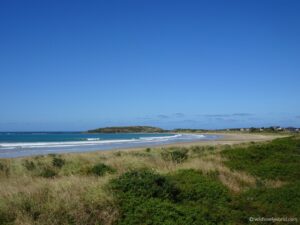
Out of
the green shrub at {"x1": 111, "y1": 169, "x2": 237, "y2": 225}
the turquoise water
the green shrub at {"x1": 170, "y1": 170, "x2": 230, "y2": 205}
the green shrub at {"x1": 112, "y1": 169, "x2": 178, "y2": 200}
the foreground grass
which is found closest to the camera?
the foreground grass

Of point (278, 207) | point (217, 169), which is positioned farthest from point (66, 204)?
point (217, 169)

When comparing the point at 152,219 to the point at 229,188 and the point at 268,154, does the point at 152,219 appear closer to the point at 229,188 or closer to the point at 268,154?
the point at 229,188

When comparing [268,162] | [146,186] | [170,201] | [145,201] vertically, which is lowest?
[170,201]

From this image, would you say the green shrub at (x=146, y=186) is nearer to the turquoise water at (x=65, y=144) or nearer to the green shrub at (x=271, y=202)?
the green shrub at (x=271, y=202)

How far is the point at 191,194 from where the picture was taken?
8.95 meters

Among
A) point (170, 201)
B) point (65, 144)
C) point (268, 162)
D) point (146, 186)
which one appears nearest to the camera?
point (170, 201)

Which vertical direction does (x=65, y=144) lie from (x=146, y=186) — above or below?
below

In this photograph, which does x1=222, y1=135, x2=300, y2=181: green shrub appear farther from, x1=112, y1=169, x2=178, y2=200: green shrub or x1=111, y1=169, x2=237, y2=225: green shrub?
x1=112, y1=169, x2=178, y2=200: green shrub

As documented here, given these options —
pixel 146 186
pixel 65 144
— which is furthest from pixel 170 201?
pixel 65 144

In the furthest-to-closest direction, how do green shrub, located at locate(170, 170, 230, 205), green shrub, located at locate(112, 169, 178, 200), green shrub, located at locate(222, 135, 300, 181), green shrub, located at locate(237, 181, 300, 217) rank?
green shrub, located at locate(222, 135, 300, 181), green shrub, located at locate(170, 170, 230, 205), green shrub, located at locate(237, 181, 300, 217), green shrub, located at locate(112, 169, 178, 200)

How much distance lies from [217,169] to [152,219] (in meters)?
6.05

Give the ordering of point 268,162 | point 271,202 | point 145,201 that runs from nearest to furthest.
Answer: point 145,201 < point 271,202 < point 268,162

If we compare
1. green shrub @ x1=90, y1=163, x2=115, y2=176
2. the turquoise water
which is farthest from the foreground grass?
the turquoise water

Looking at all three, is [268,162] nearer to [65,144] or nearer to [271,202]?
[271,202]
